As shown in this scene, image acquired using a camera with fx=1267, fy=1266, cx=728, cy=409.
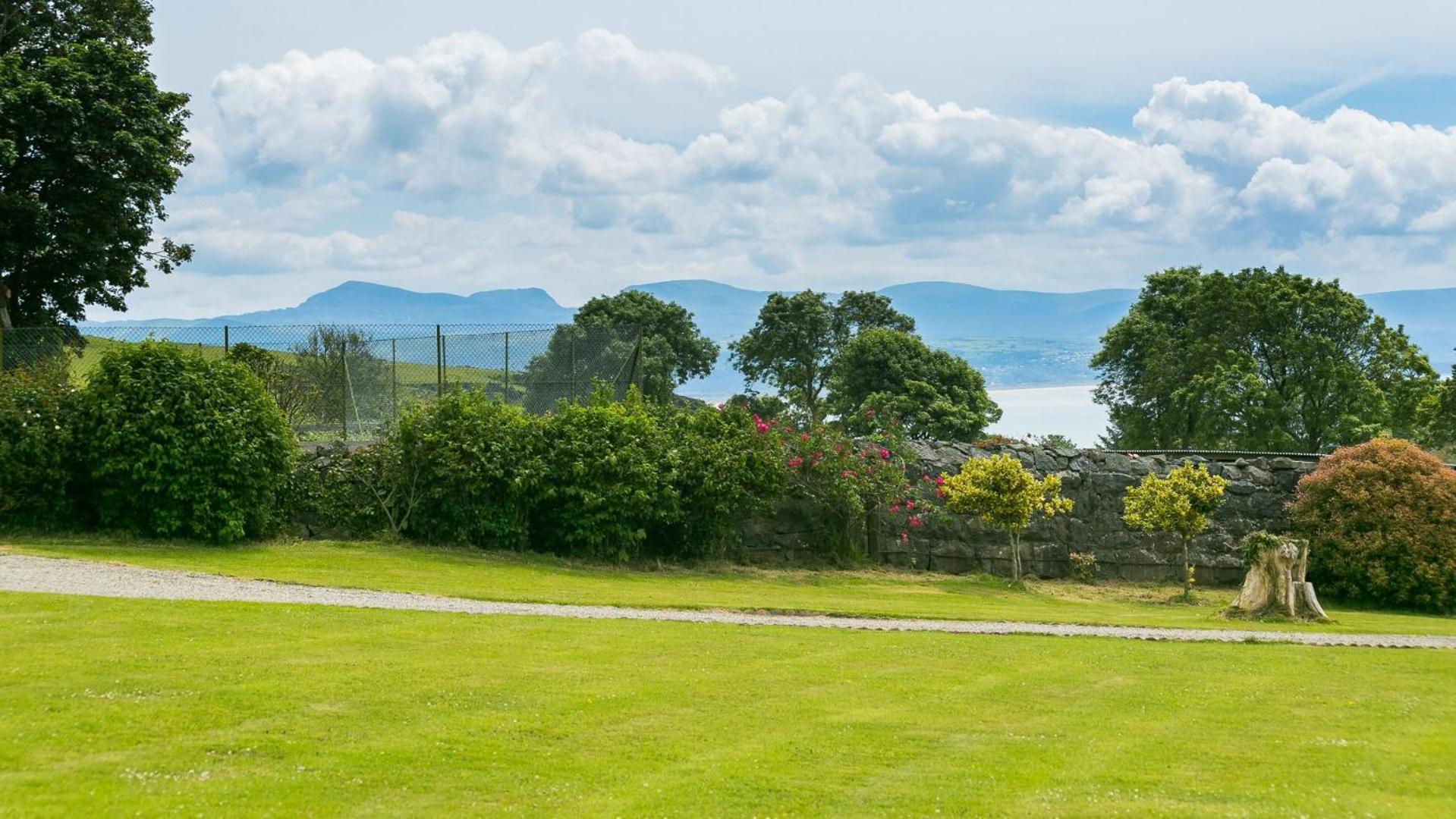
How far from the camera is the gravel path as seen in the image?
14898 millimetres

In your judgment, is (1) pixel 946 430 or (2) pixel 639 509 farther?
(1) pixel 946 430

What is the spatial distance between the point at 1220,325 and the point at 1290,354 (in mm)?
3519

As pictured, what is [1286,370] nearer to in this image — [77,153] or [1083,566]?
[1083,566]

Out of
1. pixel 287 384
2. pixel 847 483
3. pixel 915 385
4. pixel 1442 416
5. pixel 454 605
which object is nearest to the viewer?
pixel 454 605

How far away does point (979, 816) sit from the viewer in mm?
7129

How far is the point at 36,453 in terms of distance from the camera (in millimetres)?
20344

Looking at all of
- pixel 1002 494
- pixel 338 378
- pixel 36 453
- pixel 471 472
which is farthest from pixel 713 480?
pixel 36 453

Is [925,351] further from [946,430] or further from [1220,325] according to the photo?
[1220,325]

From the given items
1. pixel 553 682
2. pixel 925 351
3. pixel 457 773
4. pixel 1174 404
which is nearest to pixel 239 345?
pixel 553 682

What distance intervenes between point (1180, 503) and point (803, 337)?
158ft

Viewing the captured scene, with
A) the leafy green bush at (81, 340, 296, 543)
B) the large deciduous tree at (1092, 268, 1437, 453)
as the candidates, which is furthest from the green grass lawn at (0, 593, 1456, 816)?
the large deciduous tree at (1092, 268, 1437, 453)

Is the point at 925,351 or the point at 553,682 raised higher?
the point at 925,351

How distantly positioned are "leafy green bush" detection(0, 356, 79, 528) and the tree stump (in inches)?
755

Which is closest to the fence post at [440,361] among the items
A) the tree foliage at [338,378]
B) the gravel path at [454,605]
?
the tree foliage at [338,378]
